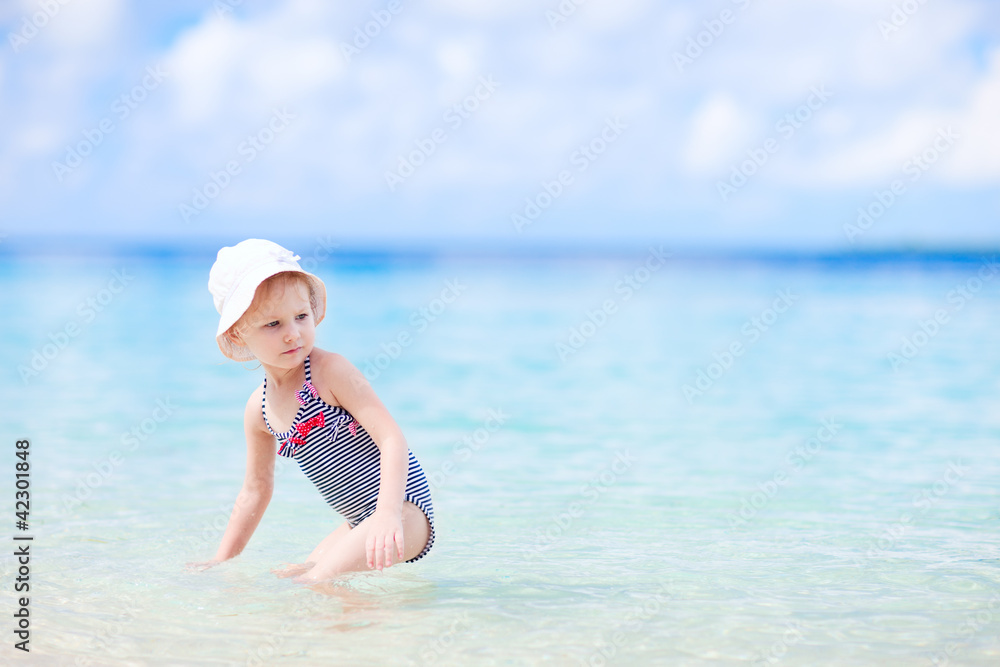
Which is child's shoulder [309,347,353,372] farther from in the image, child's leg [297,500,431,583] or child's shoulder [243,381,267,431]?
child's leg [297,500,431,583]

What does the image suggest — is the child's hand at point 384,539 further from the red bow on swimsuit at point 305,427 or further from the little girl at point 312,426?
the red bow on swimsuit at point 305,427

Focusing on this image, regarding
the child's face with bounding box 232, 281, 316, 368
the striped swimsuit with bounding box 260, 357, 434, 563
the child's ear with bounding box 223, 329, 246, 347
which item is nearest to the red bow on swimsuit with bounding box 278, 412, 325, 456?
the striped swimsuit with bounding box 260, 357, 434, 563

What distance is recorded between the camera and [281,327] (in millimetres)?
3104

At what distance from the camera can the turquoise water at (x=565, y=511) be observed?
9.95 ft

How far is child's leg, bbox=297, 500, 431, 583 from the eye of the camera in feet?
10.5

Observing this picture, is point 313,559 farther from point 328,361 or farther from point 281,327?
point 281,327

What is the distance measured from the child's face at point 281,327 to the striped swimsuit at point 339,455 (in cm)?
17

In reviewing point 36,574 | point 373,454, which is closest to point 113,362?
point 36,574

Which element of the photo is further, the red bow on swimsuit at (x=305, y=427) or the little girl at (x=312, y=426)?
the red bow on swimsuit at (x=305, y=427)

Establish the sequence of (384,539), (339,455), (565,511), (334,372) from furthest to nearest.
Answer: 1. (565,511)
2. (339,455)
3. (334,372)
4. (384,539)

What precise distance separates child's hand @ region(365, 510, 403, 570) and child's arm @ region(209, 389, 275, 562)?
2.27ft

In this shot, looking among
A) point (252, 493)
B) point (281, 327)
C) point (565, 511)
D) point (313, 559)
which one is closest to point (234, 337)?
point (281, 327)

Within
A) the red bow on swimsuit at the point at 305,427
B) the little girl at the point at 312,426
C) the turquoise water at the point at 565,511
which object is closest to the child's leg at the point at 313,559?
the little girl at the point at 312,426

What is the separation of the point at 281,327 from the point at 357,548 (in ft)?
2.42
